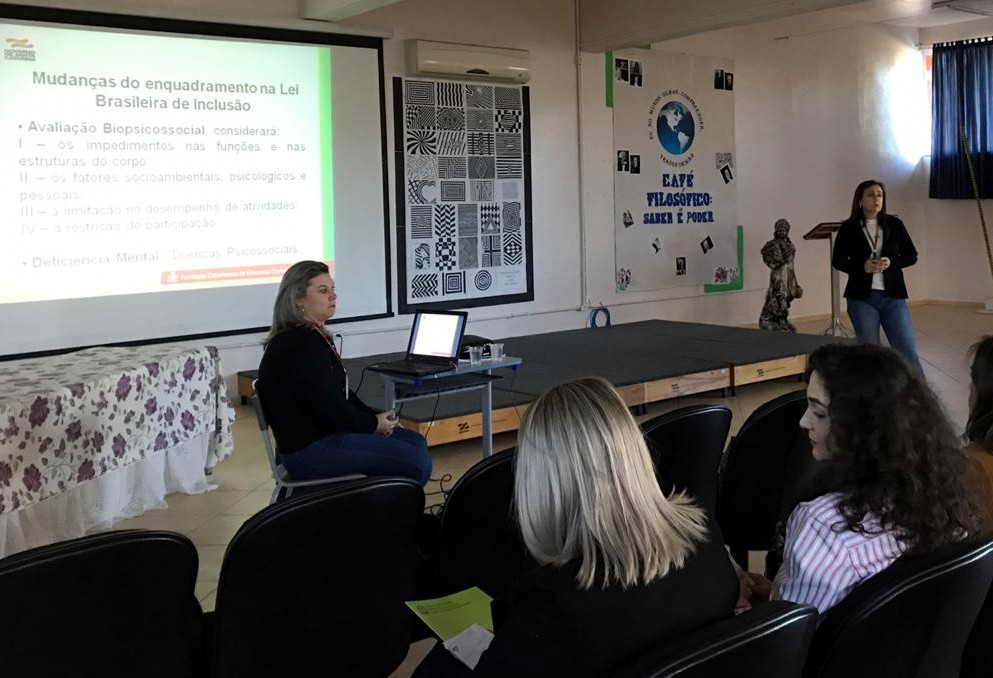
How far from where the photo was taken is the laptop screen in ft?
13.8

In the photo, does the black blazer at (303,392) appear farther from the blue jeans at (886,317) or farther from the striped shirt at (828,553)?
the blue jeans at (886,317)

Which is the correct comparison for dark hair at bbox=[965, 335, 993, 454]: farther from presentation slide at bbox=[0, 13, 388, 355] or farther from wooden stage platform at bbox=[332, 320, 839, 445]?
presentation slide at bbox=[0, 13, 388, 355]

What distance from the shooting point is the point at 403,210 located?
7.39 metres

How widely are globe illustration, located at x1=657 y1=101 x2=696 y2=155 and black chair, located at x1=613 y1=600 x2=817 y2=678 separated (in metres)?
8.25

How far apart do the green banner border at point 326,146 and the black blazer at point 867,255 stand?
11.1ft

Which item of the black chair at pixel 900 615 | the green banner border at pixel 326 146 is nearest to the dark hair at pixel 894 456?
the black chair at pixel 900 615

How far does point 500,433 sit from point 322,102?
2754mm

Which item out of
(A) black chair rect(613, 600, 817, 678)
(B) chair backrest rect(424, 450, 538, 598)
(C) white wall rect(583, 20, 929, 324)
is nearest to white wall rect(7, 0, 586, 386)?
(C) white wall rect(583, 20, 929, 324)

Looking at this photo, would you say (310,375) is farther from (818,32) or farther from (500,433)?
(818,32)

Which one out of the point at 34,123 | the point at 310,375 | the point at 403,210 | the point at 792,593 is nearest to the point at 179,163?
the point at 34,123

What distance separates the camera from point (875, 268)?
580cm

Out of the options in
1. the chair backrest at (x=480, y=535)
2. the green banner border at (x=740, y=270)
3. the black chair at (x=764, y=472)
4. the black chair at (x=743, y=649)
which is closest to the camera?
the black chair at (x=743, y=649)

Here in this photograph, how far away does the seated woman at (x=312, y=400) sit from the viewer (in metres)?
3.35

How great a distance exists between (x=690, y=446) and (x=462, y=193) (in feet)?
17.7
